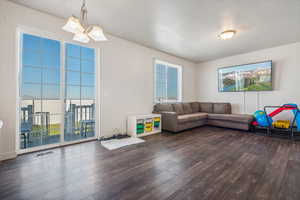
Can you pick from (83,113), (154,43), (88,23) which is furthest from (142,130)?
(88,23)

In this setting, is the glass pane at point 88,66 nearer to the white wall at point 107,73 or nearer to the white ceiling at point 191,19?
the white wall at point 107,73

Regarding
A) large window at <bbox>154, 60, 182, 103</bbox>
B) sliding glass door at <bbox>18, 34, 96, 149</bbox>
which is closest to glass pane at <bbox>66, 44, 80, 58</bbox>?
sliding glass door at <bbox>18, 34, 96, 149</bbox>

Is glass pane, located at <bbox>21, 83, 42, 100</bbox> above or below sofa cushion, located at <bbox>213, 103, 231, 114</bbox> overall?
above

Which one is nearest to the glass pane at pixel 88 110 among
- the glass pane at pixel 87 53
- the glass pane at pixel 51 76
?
the glass pane at pixel 51 76

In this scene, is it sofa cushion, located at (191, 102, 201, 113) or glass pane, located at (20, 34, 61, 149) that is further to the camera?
sofa cushion, located at (191, 102, 201, 113)

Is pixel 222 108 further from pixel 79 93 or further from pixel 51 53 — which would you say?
pixel 51 53

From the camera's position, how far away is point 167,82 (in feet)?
17.2

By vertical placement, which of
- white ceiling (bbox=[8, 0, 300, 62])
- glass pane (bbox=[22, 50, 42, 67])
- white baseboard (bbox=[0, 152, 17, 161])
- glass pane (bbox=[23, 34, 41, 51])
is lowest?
white baseboard (bbox=[0, 152, 17, 161])

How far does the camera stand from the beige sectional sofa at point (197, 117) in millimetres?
4029

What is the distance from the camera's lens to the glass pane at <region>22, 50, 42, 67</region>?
2580 mm

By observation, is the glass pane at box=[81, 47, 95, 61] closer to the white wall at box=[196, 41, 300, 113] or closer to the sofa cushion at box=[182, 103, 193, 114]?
the sofa cushion at box=[182, 103, 193, 114]

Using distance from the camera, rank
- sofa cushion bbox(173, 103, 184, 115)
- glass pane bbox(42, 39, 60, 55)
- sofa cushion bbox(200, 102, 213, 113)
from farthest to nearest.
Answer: sofa cushion bbox(200, 102, 213, 113) → sofa cushion bbox(173, 103, 184, 115) → glass pane bbox(42, 39, 60, 55)

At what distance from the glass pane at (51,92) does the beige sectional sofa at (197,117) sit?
2.80 m

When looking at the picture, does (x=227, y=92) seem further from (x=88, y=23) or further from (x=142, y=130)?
(x=88, y=23)
